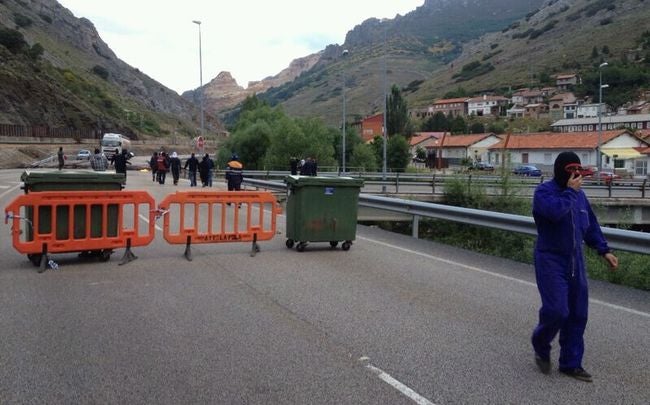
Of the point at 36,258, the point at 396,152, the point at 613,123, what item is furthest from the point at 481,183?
the point at 613,123

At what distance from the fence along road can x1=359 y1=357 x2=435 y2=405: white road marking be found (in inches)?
0.6

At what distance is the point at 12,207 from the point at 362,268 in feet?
17.2

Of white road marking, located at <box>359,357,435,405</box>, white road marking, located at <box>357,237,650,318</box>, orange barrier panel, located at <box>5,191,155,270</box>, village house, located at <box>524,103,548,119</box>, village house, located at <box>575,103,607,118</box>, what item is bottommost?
white road marking, located at <box>359,357,435,405</box>

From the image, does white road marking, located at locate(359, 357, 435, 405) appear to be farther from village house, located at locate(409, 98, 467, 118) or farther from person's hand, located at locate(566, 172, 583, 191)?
village house, located at locate(409, 98, 467, 118)

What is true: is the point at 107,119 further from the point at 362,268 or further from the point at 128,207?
the point at 362,268

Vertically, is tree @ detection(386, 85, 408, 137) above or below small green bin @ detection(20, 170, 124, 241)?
above

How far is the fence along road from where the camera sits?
484cm

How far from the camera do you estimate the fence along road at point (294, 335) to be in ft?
15.9

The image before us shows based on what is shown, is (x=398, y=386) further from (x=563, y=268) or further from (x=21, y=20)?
(x=21, y=20)

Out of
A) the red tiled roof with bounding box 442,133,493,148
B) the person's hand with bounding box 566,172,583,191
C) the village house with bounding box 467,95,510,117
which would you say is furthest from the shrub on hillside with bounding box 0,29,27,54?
the village house with bounding box 467,95,510,117

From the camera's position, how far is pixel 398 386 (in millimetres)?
4895

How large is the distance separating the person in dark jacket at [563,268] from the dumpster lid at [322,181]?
21.6ft

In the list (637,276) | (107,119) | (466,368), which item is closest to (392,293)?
(466,368)

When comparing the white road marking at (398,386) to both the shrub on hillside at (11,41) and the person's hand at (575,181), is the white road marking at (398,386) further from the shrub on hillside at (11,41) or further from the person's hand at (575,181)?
the shrub on hillside at (11,41)
